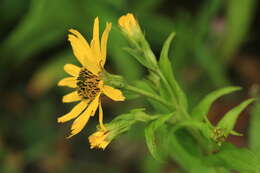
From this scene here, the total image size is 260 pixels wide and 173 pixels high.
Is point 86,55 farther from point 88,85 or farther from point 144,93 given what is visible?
point 144,93

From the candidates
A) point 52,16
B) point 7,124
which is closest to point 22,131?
point 7,124

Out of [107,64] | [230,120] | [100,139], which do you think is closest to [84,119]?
[100,139]

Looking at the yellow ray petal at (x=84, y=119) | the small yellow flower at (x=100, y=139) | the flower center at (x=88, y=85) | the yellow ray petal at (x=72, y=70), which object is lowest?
the small yellow flower at (x=100, y=139)

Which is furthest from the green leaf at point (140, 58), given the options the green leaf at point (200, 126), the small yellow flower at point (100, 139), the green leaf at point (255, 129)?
the green leaf at point (255, 129)

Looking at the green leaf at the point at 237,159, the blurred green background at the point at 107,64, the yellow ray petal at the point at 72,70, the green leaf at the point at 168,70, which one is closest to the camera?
the green leaf at the point at 237,159

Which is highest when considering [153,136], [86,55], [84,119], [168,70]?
[86,55]

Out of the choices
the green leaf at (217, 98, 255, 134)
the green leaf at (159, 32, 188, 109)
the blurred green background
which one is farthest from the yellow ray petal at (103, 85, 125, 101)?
the blurred green background

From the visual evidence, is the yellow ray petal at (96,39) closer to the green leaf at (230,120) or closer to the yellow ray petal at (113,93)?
the yellow ray petal at (113,93)
